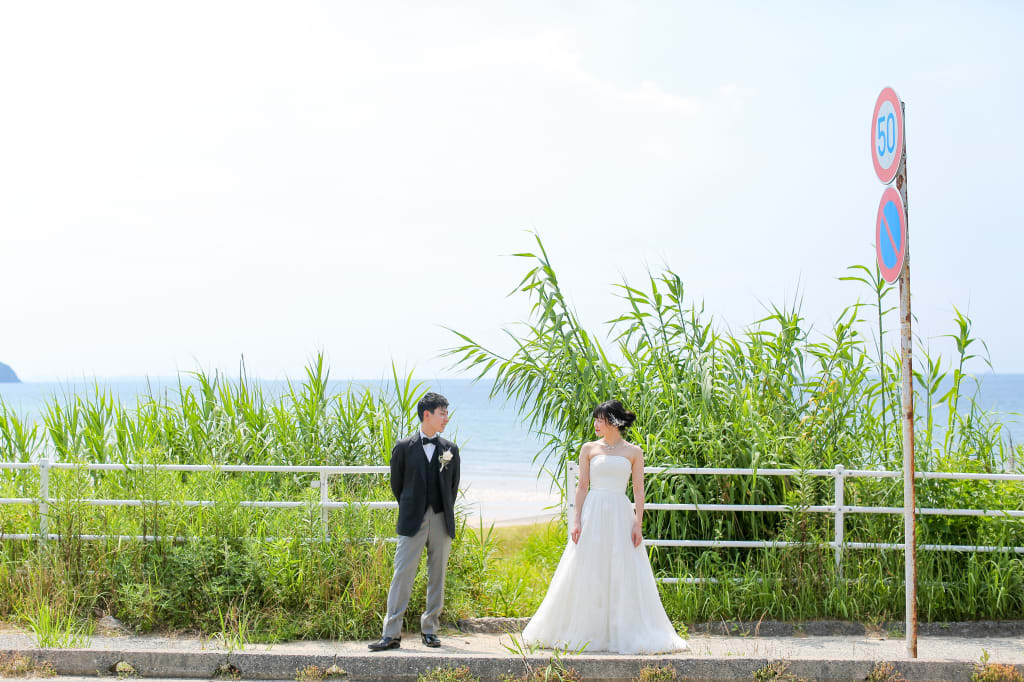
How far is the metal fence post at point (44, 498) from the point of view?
6535 millimetres

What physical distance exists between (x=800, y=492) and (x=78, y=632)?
211 inches

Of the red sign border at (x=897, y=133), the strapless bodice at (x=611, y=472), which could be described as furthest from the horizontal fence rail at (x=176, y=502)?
the red sign border at (x=897, y=133)

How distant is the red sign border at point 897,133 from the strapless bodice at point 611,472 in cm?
259

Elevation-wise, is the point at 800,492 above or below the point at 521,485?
above

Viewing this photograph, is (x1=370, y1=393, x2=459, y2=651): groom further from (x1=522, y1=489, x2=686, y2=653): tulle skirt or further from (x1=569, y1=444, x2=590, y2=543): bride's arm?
(x1=569, y1=444, x2=590, y2=543): bride's arm

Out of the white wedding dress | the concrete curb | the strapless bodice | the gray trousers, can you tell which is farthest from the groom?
the strapless bodice

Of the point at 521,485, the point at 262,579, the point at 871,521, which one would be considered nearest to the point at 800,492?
the point at 871,521

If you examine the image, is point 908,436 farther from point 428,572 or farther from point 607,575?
point 428,572

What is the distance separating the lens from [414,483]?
18.7ft

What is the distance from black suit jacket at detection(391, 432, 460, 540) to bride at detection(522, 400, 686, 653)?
0.88m

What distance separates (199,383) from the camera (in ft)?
29.9

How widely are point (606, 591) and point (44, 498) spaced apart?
4.54m

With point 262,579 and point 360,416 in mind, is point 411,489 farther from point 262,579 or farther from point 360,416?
point 360,416

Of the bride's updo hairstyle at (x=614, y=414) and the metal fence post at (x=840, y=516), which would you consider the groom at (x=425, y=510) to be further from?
the metal fence post at (x=840, y=516)
